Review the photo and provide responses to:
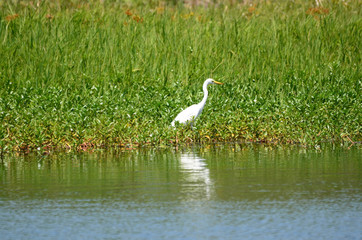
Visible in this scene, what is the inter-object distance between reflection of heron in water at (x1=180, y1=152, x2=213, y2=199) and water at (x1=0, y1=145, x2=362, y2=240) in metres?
0.01

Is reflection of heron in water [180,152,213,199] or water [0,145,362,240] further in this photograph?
reflection of heron in water [180,152,213,199]

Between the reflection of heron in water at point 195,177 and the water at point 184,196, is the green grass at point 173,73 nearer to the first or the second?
the water at point 184,196

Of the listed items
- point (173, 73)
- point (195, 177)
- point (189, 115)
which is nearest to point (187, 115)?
point (189, 115)

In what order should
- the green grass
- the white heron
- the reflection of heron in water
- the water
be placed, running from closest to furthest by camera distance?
the water → the reflection of heron in water → the green grass → the white heron

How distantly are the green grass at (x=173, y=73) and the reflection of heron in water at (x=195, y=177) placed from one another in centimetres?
176

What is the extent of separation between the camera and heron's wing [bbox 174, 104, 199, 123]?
38.9 ft

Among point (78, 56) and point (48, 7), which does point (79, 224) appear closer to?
point (78, 56)

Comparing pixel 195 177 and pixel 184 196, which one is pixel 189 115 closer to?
pixel 195 177

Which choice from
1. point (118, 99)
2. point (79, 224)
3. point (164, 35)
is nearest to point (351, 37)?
point (164, 35)

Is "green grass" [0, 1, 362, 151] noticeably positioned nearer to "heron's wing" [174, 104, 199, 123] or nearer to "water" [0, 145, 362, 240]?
"heron's wing" [174, 104, 199, 123]

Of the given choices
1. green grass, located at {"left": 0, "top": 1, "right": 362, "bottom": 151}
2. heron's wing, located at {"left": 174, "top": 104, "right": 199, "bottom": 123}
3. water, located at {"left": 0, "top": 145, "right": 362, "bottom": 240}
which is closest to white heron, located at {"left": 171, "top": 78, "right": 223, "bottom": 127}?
heron's wing, located at {"left": 174, "top": 104, "right": 199, "bottom": 123}

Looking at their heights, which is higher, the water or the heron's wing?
the heron's wing

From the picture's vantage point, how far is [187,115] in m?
12.0

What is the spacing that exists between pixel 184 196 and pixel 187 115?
500cm
